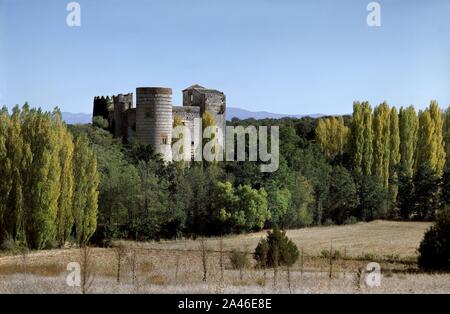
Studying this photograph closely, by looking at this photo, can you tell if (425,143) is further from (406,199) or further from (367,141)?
(406,199)

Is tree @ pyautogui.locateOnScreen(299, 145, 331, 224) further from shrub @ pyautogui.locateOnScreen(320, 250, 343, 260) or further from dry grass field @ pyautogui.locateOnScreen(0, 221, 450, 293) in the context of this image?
shrub @ pyautogui.locateOnScreen(320, 250, 343, 260)

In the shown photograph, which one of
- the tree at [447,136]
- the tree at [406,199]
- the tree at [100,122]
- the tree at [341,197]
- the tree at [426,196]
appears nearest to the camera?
the tree at [100,122]

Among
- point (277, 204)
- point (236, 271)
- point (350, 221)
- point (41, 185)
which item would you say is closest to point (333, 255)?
point (236, 271)

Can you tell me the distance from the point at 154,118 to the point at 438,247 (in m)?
24.5

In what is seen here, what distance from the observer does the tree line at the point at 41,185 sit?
2964 centimetres

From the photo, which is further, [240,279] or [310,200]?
[310,200]

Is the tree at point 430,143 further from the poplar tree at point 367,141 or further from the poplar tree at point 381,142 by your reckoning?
the poplar tree at point 367,141

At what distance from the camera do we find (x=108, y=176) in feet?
120

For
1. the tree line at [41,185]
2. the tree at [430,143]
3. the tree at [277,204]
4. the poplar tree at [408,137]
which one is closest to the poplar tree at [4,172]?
the tree line at [41,185]

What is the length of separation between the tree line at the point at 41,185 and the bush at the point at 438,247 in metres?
16.0

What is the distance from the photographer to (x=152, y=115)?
4259 centimetres
